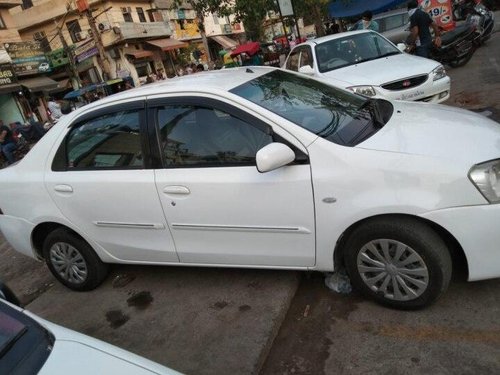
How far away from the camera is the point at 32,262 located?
5289mm

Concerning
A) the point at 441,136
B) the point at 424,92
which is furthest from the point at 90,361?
the point at 424,92

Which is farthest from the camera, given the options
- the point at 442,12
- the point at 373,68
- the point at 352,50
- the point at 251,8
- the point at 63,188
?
the point at 251,8

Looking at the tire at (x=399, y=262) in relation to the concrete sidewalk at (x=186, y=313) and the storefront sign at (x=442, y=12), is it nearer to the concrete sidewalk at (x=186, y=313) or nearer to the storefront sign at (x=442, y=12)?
the concrete sidewalk at (x=186, y=313)

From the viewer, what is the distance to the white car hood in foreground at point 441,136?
2.66m

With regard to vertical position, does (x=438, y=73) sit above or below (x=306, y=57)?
below

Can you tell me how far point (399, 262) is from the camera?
2773mm

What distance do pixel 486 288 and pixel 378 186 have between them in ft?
3.66

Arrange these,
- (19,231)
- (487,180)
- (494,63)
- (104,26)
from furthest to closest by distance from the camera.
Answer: (104,26) → (494,63) → (19,231) → (487,180)

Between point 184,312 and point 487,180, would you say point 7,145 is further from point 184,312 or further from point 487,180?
point 487,180

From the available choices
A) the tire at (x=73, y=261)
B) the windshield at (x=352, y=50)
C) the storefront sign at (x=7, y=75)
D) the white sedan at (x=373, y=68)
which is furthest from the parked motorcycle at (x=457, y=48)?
the storefront sign at (x=7, y=75)

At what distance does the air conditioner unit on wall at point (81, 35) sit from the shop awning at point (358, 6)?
21159 mm

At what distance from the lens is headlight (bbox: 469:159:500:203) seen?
2.50 meters

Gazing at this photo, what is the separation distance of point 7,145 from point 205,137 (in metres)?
11.2

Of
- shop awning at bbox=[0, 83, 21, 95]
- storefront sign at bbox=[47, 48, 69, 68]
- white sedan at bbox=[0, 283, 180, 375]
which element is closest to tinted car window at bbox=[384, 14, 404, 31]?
white sedan at bbox=[0, 283, 180, 375]
